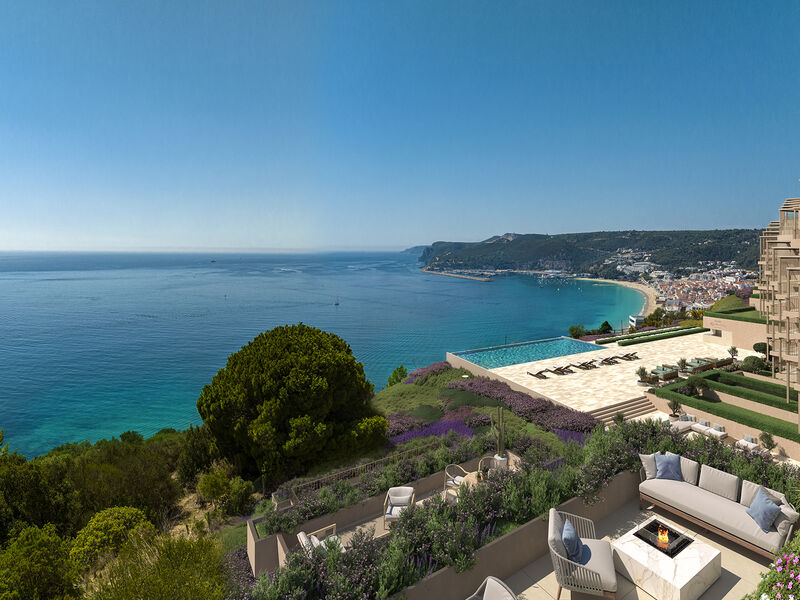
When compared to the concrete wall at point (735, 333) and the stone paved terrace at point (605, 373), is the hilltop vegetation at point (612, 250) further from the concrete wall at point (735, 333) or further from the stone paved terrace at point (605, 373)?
the stone paved terrace at point (605, 373)

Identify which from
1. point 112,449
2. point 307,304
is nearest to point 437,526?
point 112,449

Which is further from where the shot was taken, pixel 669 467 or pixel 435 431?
pixel 435 431

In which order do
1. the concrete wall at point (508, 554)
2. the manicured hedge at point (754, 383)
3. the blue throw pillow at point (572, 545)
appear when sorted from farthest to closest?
the manicured hedge at point (754, 383), the blue throw pillow at point (572, 545), the concrete wall at point (508, 554)

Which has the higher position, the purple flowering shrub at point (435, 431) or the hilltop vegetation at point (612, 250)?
the hilltop vegetation at point (612, 250)

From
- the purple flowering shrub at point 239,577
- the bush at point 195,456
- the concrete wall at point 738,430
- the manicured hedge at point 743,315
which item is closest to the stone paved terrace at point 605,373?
the manicured hedge at point 743,315

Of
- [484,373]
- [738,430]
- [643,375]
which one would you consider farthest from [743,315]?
[484,373]

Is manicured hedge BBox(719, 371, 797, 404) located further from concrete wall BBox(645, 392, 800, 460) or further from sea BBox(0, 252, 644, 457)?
sea BBox(0, 252, 644, 457)

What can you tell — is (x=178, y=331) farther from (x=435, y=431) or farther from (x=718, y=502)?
(x=718, y=502)

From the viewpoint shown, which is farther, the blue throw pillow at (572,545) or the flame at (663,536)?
the flame at (663,536)
